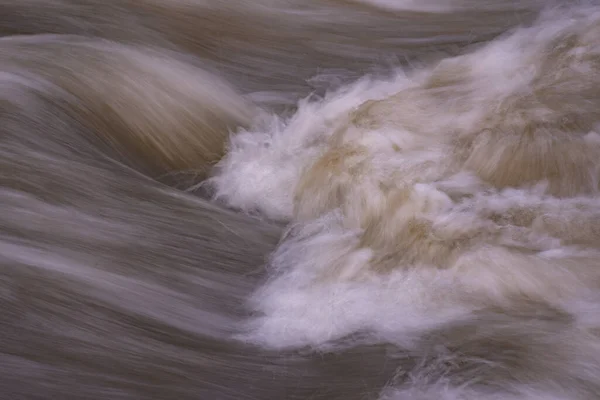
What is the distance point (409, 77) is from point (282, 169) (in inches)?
22.9

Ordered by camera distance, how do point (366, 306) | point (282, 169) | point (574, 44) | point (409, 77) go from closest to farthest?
point (366, 306)
point (282, 169)
point (574, 44)
point (409, 77)

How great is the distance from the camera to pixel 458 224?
164 centimetres

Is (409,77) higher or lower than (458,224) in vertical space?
higher

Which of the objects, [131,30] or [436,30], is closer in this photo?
[131,30]

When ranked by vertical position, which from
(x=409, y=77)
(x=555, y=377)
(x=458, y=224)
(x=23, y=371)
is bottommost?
(x=23, y=371)

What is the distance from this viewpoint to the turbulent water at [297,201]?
136 cm

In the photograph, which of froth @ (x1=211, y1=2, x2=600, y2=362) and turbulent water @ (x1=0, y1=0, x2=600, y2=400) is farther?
froth @ (x1=211, y1=2, x2=600, y2=362)

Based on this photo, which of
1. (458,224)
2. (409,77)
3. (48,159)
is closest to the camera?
(458,224)

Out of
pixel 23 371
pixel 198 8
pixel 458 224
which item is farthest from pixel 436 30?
pixel 23 371

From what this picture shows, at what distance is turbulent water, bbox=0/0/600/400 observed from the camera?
1360mm

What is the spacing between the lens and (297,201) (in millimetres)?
1894

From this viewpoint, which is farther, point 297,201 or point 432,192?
point 297,201

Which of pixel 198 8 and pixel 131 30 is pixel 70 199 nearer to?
pixel 131 30

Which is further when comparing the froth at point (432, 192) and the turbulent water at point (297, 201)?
the froth at point (432, 192)
